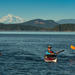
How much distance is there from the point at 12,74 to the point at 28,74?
2328 mm

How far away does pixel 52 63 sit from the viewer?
44.2 metres

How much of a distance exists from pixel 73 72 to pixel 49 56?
10.4 metres

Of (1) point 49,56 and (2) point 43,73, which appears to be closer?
(2) point 43,73

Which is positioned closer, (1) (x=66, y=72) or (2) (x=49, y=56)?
(1) (x=66, y=72)

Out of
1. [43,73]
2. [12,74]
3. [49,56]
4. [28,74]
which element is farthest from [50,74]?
[49,56]

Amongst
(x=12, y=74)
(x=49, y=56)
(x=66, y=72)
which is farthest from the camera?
(x=49, y=56)

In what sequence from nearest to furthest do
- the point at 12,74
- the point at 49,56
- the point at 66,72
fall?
1. the point at 12,74
2. the point at 66,72
3. the point at 49,56

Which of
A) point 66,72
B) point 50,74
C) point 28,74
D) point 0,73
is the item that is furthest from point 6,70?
point 66,72

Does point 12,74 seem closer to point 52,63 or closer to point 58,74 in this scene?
point 58,74

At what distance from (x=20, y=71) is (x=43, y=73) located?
3820mm

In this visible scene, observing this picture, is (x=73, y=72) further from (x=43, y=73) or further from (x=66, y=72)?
(x=43, y=73)

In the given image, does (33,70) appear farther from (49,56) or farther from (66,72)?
A: (49,56)

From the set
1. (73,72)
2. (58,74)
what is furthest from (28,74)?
(73,72)

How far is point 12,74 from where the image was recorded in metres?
32.4
